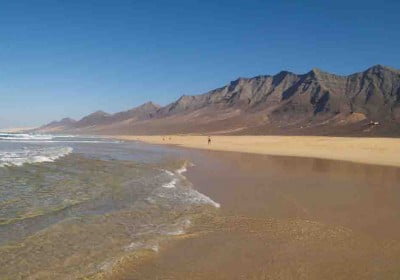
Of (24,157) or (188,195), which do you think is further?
(24,157)

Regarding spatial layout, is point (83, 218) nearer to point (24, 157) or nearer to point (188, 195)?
point (188, 195)

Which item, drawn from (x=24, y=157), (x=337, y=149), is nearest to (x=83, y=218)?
(x=24, y=157)

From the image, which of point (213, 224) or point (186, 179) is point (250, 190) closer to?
point (186, 179)

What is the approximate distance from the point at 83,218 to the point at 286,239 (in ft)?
17.8

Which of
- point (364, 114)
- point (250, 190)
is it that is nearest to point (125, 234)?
point (250, 190)

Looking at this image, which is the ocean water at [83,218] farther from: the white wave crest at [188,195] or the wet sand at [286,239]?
the wet sand at [286,239]

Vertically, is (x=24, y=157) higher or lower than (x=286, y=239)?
higher

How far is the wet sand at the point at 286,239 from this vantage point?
7637mm

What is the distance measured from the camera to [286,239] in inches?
382

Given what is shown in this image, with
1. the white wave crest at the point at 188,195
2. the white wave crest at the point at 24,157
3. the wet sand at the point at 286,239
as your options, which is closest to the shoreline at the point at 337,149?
the wet sand at the point at 286,239

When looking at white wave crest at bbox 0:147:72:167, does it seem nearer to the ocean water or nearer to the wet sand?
the ocean water

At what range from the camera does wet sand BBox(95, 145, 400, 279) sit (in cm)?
764

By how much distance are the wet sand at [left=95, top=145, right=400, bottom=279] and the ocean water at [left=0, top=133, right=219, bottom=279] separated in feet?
2.12

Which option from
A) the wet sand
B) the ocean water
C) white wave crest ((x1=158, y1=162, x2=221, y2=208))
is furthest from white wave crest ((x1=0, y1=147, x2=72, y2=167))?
the wet sand
